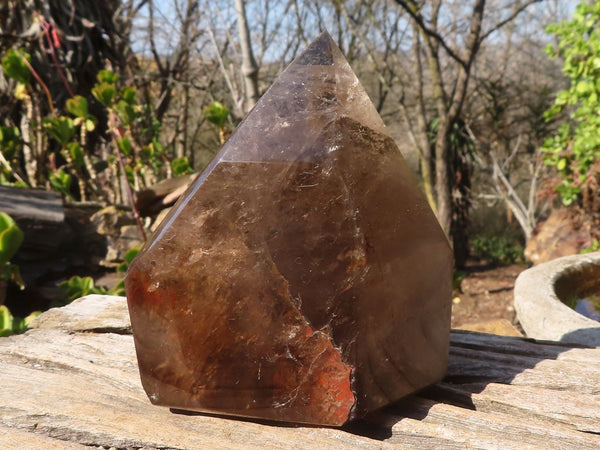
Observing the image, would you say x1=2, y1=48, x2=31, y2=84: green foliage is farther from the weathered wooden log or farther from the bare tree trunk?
the bare tree trunk

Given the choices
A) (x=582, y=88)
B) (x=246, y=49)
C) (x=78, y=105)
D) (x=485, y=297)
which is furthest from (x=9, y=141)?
(x=485, y=297)

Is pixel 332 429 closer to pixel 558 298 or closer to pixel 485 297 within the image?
pixel 558 298

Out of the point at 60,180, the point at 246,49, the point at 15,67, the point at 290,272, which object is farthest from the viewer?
the point at 60,180

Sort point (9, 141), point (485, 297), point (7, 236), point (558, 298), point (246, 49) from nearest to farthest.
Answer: point (558, 298) < point (7, 236) < point (246, 49) < point (9, 141) < point (485, 297)

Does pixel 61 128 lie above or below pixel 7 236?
above

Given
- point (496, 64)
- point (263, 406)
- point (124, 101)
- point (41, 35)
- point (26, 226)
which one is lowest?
point (263, 406)

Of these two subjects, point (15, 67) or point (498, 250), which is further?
point (498, 250)

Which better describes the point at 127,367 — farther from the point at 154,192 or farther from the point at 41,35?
the point at 41,35

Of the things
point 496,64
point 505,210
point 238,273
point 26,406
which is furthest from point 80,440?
point 496,64
